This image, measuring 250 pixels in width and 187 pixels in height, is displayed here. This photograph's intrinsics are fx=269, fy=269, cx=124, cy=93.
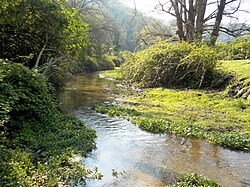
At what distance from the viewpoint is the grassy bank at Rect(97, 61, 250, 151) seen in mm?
7086

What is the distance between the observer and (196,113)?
9.31 m

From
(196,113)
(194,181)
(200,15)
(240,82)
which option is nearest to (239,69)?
(240,82)

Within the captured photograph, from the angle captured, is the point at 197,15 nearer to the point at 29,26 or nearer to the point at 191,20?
the point at 191,20

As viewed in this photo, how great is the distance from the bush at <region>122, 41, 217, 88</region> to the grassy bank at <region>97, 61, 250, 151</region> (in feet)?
3.93

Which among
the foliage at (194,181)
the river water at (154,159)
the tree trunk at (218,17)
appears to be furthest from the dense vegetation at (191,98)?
the foliage at (194,181)

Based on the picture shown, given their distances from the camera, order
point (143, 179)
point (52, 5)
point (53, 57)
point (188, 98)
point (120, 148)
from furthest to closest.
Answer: point (188, 98) < point (53, 57) < point (52, 5) < point (120, 148) < point (143, 179)

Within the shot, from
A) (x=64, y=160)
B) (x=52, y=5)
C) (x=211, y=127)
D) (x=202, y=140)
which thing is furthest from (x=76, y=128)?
(x=52, y=5)

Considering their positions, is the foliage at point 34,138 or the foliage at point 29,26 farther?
the foliage at point 29,26

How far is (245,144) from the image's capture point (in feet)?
20.9

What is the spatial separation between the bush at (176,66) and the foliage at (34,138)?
28.3ft

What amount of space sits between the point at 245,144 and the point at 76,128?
4.19 m

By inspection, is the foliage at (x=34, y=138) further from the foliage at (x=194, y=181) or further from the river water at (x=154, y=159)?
the foliage at (x=194, y=181)

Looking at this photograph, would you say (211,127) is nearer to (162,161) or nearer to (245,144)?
(245,144)

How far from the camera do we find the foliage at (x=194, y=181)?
4387 millimetres
